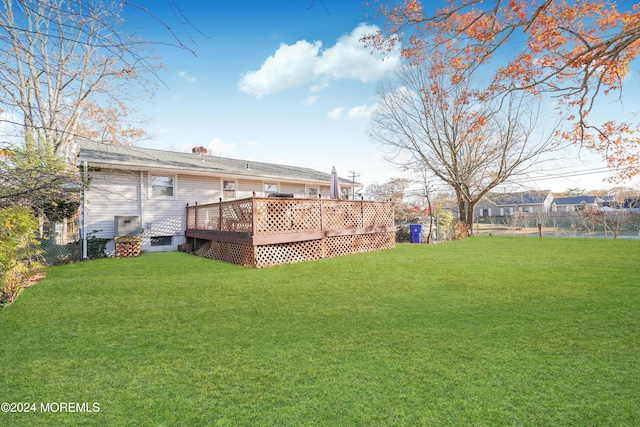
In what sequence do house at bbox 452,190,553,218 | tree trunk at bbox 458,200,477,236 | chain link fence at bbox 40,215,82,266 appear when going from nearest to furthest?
chain link fence at bbox 40,215,82,266 < tree trunk at bbox 458,200,477,236 < house at bbox 452,190,553,218

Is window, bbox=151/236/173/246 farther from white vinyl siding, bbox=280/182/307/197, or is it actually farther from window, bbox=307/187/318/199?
window, bbox=307/187/318/199

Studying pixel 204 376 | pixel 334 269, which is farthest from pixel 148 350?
pixel 334 269

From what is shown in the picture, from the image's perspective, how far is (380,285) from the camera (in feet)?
18.8

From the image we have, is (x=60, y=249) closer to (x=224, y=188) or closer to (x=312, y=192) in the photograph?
(x=224, y=188)

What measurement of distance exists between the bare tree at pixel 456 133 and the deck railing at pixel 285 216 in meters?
7.89

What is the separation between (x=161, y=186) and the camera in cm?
1162

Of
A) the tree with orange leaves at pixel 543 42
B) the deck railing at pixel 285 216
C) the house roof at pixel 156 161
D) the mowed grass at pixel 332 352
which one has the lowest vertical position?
the mowed grass at pixel 332 352

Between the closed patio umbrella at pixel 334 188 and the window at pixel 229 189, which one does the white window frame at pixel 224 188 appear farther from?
the closed patio umbrella at pixel 334 188

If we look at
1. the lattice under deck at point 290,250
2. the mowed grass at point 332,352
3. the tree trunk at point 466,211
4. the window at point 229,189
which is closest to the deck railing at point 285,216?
the lattice under deck at point 290,250

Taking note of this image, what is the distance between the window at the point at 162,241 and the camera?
11.4 m

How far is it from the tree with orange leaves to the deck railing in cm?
483

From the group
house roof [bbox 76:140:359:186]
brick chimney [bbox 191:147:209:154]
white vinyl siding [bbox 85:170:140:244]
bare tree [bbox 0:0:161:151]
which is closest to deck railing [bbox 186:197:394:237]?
house roof [bbox 76:140:359:186]

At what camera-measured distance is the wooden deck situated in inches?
322

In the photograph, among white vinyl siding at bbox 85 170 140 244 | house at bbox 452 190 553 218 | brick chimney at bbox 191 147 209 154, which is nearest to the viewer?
white vinyl siding at bbox 85 170 140 244
